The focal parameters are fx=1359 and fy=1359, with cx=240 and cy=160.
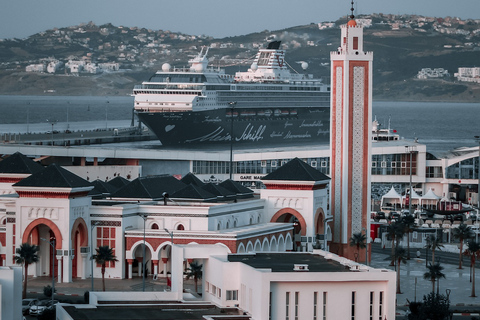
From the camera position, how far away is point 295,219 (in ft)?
213

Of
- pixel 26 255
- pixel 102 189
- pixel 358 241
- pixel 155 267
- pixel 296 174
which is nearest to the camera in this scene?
pixel 26 255

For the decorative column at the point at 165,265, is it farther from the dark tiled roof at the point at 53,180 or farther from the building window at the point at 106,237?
the dark tiled roof at the point at 53,180

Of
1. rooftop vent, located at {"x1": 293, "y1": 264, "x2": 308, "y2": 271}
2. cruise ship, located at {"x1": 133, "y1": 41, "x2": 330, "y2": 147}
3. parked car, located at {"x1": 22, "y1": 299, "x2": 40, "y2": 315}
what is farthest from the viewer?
cruise ship, located at {"x1": 133, "y1": 41, "x2": 330, "y2": 147}

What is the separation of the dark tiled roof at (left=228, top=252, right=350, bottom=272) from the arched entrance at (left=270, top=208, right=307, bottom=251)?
1523 centimetres

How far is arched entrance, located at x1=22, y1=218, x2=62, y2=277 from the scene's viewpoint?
2235 inches

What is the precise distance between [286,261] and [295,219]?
1951cm

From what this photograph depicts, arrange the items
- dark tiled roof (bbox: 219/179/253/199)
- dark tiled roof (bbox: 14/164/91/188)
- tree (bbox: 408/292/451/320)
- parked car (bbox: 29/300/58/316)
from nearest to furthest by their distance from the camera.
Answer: tree (bbox: 408/292/451/320) → parked car (bbox: 29/300/58/316) → dark tiled roof (bbox: 14/164/91/188) → dark tiled roof (bbox: 219/179/253/199)

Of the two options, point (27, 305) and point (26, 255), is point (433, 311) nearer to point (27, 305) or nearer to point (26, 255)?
point (27, 305)

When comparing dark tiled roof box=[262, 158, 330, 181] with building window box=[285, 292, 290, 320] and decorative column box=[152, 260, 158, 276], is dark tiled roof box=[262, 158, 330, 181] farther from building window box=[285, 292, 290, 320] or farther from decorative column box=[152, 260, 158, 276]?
building window box=[285, 292, 290, 320]

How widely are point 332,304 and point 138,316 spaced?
5.83 meters

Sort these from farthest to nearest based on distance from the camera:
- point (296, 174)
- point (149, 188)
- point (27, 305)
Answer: point (296, 174) < point (149, 188) < point (27, 305)

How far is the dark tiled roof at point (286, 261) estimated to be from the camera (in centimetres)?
4284

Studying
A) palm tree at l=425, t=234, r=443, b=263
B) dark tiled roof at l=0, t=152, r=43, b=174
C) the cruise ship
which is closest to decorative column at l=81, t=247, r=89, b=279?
dark tiled roof at l=0, t=152, r=43, b=174

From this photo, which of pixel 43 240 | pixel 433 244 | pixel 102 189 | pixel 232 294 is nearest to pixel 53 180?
pixel 43 240
